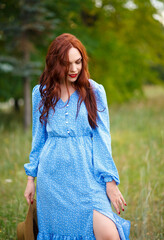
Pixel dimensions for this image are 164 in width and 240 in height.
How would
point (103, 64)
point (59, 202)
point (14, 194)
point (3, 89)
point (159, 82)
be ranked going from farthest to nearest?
point (159, 82)
point (103, 64)
point (3, 89)
point (14, 194)
point (59, 202)

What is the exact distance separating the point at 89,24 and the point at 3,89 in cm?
→ 463

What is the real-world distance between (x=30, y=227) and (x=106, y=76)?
9.16m

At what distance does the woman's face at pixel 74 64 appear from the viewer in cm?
200

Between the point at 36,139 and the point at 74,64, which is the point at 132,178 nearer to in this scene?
the point at 36,139

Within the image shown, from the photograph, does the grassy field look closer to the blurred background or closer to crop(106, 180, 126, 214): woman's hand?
the blurred background

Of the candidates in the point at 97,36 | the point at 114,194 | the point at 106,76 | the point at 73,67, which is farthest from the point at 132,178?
the point at 97,36

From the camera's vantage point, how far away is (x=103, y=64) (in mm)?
11070

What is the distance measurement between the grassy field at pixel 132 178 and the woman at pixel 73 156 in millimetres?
521

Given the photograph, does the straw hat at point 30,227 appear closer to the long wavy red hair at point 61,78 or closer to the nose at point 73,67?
the long wavy red hair at point 61,78

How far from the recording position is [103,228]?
1.83 m

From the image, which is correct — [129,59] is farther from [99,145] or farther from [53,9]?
[99,145]

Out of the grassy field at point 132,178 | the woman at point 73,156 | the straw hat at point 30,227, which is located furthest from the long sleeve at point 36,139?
the grassy field at point 132,178

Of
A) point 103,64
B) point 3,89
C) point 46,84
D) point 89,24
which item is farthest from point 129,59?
point 46,84

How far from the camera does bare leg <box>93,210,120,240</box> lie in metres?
1.82
